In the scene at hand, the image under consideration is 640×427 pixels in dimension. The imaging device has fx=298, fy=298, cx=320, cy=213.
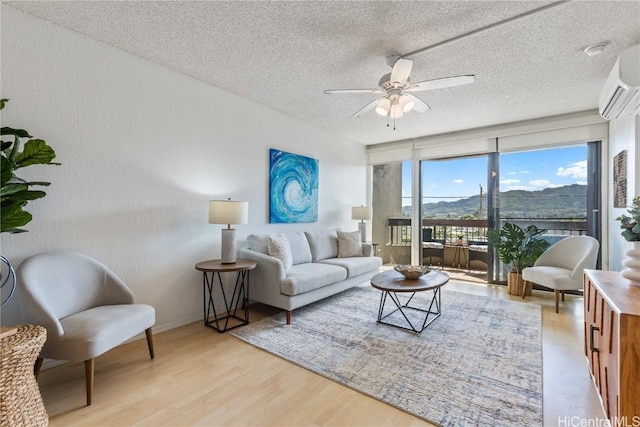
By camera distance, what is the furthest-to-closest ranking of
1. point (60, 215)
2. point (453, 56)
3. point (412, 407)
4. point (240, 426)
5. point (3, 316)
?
point (453, 56) < point (60, 215) < point (3, 316) < point (412, 407) < point (240, 426)

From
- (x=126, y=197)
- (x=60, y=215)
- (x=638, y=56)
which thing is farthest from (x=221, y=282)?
(x=638, y=56)

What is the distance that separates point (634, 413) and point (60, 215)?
3.55m

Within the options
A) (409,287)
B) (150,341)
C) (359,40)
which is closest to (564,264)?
(409,287)

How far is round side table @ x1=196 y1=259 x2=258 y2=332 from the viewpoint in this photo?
2.91m

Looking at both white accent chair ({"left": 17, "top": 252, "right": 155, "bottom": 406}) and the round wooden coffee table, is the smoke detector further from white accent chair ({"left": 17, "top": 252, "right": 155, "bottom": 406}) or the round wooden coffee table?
white accent chair ({"left": 17, "top": 252, "right": 155, "bottom": 406})

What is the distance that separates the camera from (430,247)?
5.58m

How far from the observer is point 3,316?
204 cm

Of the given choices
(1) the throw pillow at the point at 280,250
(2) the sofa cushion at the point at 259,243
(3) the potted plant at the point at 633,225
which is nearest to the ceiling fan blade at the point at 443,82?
(3) the potted plant at the point at 633,225

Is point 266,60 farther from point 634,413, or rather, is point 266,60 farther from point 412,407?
point 634,413

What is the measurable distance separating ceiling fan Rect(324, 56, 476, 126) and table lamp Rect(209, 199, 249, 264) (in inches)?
56.1

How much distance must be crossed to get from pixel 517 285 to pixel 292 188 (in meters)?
3.43

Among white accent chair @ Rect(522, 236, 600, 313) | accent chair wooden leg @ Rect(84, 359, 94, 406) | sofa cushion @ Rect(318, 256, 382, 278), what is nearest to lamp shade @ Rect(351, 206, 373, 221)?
sofa cushion @ Rect(318, 256, 382, 278)

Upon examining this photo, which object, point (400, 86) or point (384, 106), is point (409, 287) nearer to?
point (384, 106)

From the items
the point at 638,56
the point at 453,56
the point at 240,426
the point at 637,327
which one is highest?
the point at 453,56
